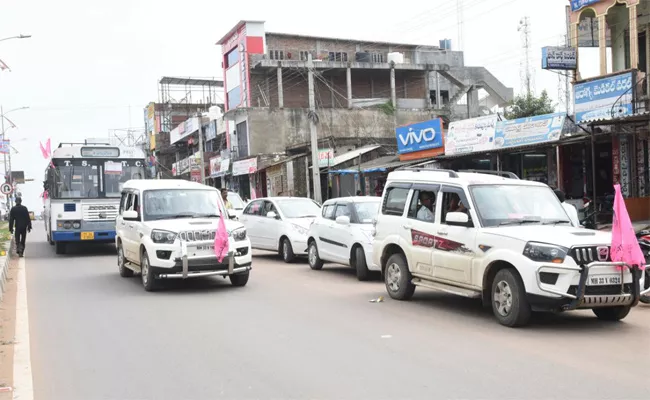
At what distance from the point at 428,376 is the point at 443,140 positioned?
20298 millimetres

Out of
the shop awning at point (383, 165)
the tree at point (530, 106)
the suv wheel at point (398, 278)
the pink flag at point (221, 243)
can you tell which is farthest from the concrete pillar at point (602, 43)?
the tree at point (530, 106)

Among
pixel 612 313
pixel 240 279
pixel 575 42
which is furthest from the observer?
pixel 575 42

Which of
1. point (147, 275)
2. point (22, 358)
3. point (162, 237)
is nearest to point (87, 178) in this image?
point (147, 275)

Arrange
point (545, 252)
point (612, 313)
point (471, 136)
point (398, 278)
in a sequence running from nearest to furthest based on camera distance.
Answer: point (545, 252), point (612, 313), point (398, 278), point (471, 136)

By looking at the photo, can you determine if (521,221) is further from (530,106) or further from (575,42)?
(530,106)

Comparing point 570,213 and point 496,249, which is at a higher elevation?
point 570,213

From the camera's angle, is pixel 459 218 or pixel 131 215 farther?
pixel 131 215

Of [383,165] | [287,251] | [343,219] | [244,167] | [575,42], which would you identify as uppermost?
[575,42]

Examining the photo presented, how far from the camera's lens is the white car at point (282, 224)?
16.8 meters

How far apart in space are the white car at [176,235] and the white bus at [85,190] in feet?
20.7

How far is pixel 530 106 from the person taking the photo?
42.4 meters

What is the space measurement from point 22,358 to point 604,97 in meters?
17.2

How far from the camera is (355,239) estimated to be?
44.5 feet

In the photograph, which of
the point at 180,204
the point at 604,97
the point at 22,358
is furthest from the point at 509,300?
the point at 604,97
